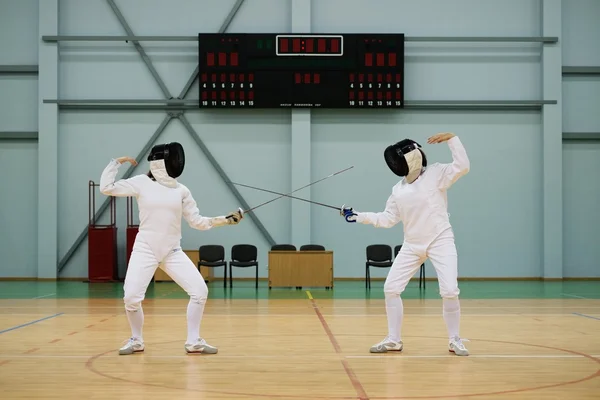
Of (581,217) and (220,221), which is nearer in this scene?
(220,221)

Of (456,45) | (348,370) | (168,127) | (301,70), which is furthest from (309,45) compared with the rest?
(348,370)

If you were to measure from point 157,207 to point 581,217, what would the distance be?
1419 cm

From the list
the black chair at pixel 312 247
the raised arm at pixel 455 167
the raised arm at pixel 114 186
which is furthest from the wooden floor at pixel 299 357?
the black chair at pixel 312 247

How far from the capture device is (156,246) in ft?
22.4

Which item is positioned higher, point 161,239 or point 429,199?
point 429,199

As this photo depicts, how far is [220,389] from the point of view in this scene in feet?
16.9

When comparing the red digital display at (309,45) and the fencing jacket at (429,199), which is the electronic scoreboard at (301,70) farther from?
the fencing jacket at (429,199)

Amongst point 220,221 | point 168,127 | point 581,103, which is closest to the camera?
point 220,221

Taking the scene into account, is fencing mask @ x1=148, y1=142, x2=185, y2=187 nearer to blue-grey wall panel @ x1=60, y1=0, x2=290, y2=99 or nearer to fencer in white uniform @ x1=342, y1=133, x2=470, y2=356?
fencer in white uniform @ x1=342, y1=133, x2=470, y2=356

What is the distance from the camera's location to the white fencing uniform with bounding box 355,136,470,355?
267 inches

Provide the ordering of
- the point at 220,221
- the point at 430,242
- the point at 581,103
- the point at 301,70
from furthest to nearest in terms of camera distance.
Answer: the point at 581,103 < the point at 301,70 < the point at 220,221 < the point at 430,242

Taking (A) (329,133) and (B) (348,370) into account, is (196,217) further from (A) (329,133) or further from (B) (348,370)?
(A) (329,133)

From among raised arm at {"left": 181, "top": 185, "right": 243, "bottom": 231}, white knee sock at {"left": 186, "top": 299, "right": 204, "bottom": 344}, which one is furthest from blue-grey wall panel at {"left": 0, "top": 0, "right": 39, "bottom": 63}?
white knee sock at {"left": 186, "top": 299, "right": 204, "bottom": 344}

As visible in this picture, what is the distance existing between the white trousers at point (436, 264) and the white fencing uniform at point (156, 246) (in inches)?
71.0
